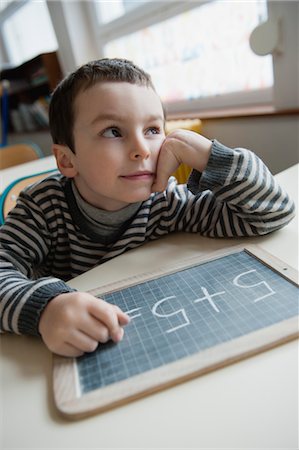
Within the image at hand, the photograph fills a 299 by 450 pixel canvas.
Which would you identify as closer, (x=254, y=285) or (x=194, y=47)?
(x=254, y=285)

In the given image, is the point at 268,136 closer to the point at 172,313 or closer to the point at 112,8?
the point at 172,313

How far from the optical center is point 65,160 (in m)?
0.75

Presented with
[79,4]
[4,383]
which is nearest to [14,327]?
[4,383]

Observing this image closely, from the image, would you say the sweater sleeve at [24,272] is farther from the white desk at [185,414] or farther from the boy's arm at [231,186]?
the boy's arm at [231,186]

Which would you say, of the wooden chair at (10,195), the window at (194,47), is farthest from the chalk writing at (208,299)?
the window at (194,47)

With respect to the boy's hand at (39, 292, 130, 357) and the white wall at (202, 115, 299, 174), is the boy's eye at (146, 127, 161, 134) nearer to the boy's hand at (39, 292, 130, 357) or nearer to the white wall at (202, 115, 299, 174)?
the boy's hand at (39, 292, 130, 357)

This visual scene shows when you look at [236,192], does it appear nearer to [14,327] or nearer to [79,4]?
[14,327]

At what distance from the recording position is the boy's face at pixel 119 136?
617mm

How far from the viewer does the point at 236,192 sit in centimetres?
61

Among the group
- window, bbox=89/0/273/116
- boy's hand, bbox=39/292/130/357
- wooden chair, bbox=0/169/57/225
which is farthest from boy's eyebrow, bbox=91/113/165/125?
window, bbox=89/0/273/116

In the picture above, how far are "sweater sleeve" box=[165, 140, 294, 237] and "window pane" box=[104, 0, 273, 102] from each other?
1.00 m

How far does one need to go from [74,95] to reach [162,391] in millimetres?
562

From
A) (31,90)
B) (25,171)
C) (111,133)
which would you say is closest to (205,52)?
(25,171)

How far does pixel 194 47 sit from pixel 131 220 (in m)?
1.39
